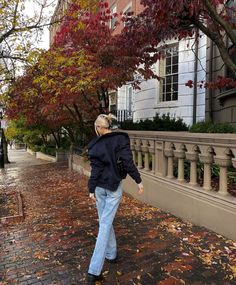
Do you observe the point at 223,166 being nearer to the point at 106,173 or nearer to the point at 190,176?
the point at 190,176

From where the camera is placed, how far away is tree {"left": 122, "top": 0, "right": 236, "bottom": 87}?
434 cm

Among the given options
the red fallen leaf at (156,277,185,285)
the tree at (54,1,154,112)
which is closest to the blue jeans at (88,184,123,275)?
the red fallen leaf at (156,277,185,285)

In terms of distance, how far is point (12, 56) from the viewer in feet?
27.3

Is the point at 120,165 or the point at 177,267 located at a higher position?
the point at 120,165

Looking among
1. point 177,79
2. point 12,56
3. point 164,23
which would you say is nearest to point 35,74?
point 12,56

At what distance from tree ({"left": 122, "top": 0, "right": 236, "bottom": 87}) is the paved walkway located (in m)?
2.84

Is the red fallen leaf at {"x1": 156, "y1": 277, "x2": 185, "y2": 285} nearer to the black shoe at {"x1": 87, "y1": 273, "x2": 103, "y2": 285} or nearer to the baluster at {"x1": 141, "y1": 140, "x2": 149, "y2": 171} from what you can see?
the black shoe at {"x1": 87, "y1": 273, "x2": 103, "y2": 285}

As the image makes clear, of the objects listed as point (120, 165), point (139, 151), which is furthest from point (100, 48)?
point (120, 165)

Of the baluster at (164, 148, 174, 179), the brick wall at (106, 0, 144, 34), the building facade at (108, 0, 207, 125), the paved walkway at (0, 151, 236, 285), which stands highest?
the brick wall at (106, 0, 144, 34)

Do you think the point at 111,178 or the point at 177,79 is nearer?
the point at 111,178

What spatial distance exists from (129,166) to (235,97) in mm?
5843

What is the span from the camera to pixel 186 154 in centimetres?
521

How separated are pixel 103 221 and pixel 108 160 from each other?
0.71 m

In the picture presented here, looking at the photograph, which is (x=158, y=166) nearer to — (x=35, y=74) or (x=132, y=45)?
(x=132, y=45)
